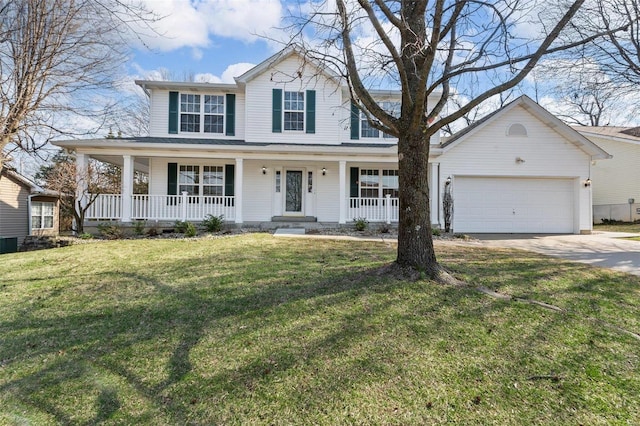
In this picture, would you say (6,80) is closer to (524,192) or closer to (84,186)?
(84,186)

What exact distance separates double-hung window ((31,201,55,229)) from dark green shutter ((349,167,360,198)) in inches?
697

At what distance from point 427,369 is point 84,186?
38.9 feet

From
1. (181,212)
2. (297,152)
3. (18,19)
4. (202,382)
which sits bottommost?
(202,382)

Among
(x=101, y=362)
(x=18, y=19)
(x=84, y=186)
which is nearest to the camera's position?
(x=101, y=362)

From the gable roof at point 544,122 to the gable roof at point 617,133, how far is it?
8745mm

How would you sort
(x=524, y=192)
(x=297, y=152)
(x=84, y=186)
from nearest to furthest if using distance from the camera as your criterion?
(x=84, y=186) < (x=297, y=152) < (x=524, y=192)

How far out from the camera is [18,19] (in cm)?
978

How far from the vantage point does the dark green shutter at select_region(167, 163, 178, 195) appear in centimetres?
1305

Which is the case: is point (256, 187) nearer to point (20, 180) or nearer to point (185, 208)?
point (185, 208)

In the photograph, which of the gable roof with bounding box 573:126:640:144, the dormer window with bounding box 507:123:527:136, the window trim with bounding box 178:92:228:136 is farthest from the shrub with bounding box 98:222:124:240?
the gable roof with bounding box 573:126:640:144

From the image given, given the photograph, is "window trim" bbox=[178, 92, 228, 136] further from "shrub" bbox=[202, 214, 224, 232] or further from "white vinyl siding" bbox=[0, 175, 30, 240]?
"white vinyl siding" bbox=[0, 175, 30, 240]

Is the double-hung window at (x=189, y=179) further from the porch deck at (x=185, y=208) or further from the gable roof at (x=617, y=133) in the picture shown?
the gable roof at (x=617, y=133)

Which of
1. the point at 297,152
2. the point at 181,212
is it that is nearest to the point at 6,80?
the point at 181,212

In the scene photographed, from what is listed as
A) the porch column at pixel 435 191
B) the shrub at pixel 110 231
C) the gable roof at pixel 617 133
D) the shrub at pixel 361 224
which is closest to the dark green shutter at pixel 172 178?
the shrub at pixel 110 231
